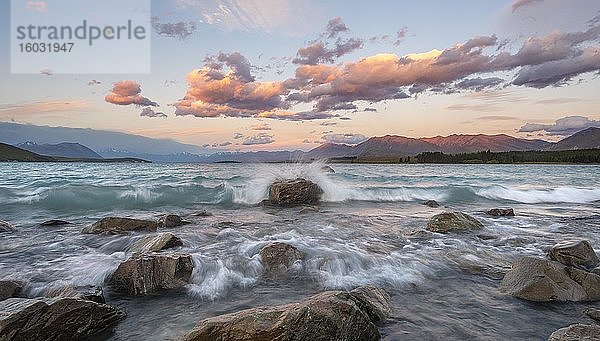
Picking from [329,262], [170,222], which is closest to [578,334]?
[329,262]

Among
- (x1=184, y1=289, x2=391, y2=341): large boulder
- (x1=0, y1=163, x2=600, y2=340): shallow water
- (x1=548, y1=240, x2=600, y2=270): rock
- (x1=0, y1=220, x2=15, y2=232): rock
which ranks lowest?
(x1=0, y1=163, x2=600, y2=340): shallow water

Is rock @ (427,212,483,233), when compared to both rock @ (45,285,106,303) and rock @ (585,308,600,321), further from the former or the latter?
rock @ (45,285,106,303)

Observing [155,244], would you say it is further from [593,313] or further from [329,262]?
[593,313]

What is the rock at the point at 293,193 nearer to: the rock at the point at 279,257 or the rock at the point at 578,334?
the rock at the point at 279,257

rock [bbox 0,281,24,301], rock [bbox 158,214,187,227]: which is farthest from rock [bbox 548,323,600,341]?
rock [bbox 158,214,187,227]

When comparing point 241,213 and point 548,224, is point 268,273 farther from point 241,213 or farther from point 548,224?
point 548,224

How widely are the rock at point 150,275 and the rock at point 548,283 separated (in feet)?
21.3

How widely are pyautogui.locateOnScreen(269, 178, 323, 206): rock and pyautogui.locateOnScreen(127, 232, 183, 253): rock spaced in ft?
35.8

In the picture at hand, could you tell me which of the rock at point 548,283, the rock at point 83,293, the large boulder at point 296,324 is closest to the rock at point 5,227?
the rock at point 83,293

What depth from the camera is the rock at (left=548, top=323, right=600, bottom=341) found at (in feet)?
14.7

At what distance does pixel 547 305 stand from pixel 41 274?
10.1 meters

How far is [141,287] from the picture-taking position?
6969mm

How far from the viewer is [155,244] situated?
9516 mm

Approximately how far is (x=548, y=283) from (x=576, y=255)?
2783 millimetres
